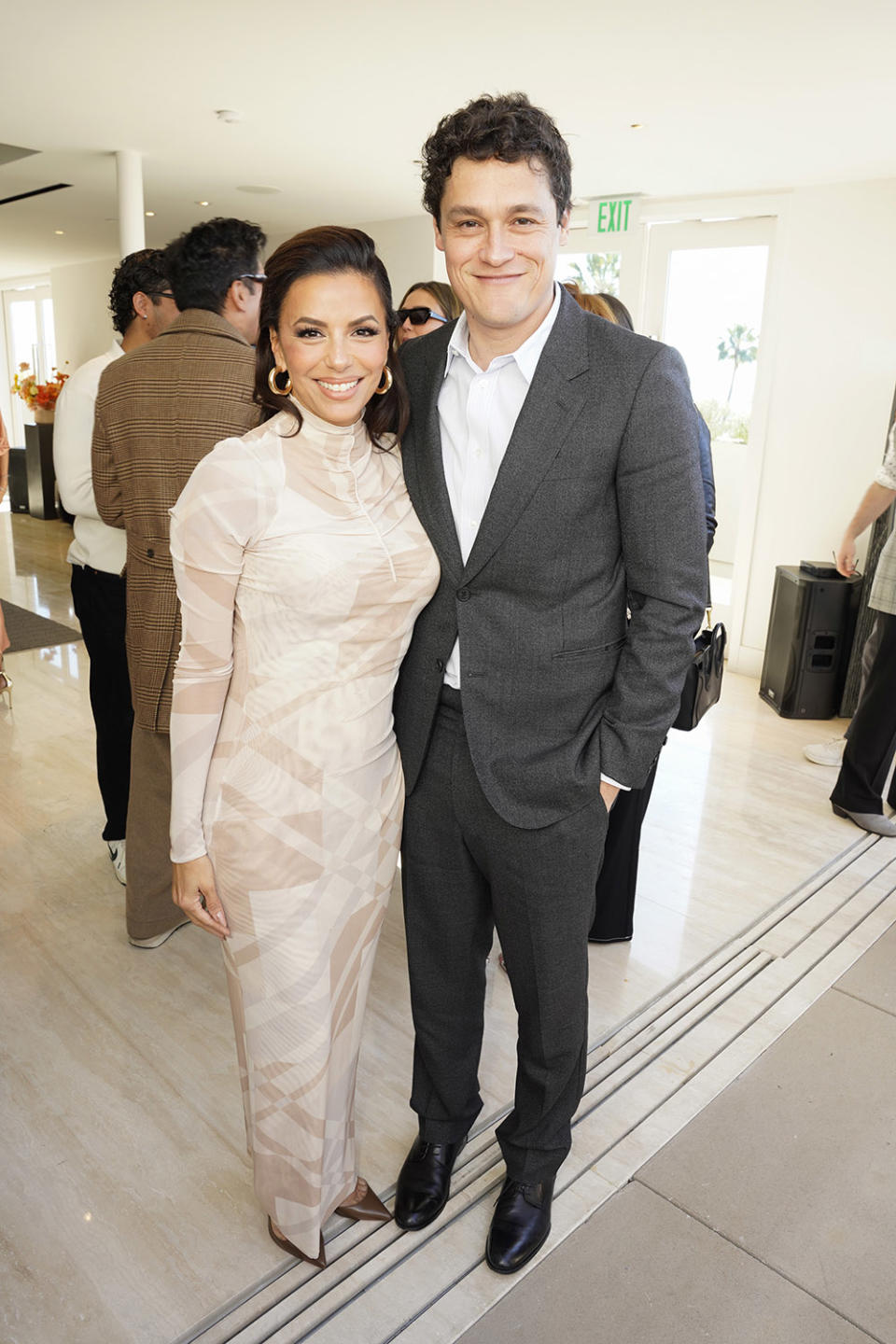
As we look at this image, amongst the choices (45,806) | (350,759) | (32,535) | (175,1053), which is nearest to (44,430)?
(32,535)

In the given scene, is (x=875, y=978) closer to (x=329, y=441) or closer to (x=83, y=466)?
(x=329, y=441)

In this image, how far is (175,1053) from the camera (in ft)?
7.54

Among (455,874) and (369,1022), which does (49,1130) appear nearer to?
(369,1022)

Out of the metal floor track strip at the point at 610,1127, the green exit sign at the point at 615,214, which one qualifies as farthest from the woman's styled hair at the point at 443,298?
the green exit sign at the point at 615,214

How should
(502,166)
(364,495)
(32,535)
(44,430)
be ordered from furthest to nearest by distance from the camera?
1. (44,430)
2. (32,535)
3. (364,495)
4. (502,166)

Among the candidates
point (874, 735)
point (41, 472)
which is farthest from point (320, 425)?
point (41, 472)

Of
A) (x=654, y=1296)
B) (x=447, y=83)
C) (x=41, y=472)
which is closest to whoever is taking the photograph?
(x=654, y=1296)

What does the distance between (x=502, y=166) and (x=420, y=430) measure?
0.40 metres

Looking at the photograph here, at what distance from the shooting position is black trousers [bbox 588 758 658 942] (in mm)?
2641

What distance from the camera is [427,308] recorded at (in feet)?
9.81

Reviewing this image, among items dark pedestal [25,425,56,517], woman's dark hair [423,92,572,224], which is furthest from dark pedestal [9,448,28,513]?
woman's dark hair [423,92,572,224]

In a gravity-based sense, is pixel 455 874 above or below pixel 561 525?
below

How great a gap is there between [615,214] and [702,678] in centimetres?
461

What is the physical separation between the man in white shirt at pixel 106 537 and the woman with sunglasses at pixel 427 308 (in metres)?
0.71
